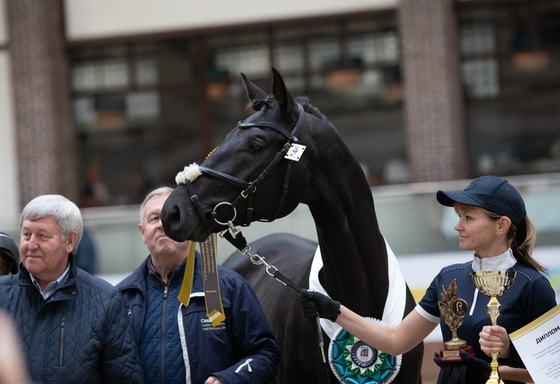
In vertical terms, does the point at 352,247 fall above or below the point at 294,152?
below

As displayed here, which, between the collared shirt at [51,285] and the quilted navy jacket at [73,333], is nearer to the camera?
the quilted navy jacket at [73,333]

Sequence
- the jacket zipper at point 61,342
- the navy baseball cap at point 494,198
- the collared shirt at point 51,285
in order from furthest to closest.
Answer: the collared shirt at point 51,285 < the jacket zipper at point 61,342 < the navy baseball cap at point 494,198

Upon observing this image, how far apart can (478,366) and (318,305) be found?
820 mm

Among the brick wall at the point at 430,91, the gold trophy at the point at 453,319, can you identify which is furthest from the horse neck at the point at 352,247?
the brick wall at the point at 430,91

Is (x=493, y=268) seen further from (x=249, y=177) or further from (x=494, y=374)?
(x=249, y=177)

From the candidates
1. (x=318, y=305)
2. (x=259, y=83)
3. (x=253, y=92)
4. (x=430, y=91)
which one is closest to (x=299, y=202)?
(x=253, y=92)

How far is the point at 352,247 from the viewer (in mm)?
4660

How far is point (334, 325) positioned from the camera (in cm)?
477

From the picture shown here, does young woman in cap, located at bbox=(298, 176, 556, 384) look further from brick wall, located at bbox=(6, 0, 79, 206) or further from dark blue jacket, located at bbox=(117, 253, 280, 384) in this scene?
brick wall, located at bbox=(6, 0, 79, 206)

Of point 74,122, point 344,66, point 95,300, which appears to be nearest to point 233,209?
point 95,300

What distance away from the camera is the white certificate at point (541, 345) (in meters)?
3.37

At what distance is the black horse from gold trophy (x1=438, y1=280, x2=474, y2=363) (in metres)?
1.08

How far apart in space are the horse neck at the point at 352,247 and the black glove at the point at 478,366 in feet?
3.93

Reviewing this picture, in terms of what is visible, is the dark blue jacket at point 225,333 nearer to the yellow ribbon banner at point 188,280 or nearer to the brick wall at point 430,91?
the yellow ribbon banner at point 188,280
